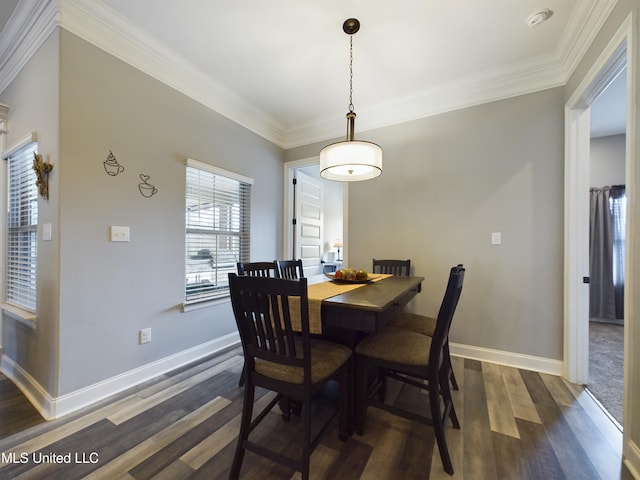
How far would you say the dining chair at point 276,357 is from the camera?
1.15m

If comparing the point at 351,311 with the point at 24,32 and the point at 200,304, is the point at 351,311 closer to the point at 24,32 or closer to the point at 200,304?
the point at 200,304

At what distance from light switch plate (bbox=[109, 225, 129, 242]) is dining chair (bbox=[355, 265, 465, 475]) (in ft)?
6.31

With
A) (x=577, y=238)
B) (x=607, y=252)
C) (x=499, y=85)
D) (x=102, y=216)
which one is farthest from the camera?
(x=607, y=252)

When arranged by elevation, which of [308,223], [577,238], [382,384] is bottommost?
[382,384]

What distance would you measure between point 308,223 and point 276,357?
121 inches

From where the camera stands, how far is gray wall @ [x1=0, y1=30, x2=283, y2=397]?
1.79 metres

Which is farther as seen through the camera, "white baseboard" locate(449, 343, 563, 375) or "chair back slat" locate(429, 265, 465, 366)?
"white baseboard" locate(449, 343, 563, 375)

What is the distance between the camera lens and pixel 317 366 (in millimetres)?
1333

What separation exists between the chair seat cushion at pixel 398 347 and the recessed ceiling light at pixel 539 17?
2366 millimetres

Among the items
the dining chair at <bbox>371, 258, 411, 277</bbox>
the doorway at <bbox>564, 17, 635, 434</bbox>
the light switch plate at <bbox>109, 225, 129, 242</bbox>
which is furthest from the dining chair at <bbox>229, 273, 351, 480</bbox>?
the doorway at <bbox>564, 17, 635, 434</bbox>

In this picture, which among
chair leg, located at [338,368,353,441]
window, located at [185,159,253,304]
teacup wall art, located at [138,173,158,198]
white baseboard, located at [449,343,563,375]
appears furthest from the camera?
window, located at [185,159,253,304]

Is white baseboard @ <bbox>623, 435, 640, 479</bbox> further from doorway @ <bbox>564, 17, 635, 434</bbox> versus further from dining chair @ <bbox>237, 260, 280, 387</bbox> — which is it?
dining chair @ <bbox>237, 260, 280, 387</bbox>

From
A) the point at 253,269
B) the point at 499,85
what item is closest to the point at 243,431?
the point at 253,269

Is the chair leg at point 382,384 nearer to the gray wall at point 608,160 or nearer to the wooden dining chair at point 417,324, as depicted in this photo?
the wooden dining chair at point 417,324
